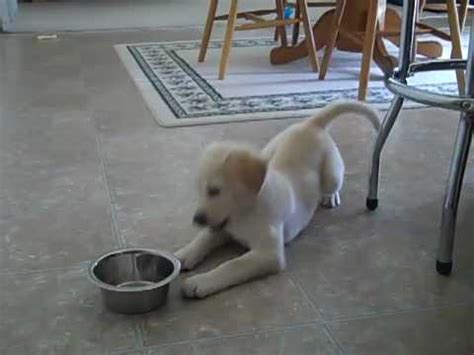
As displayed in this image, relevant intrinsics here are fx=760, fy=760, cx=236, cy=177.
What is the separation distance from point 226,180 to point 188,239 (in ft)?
0.96

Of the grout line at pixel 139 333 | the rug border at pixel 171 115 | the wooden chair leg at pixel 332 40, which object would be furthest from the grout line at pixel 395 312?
the wooden chair leg at pixel 332 40

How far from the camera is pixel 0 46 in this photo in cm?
419

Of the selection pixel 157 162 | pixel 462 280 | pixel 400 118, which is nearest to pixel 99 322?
pixel 462 280

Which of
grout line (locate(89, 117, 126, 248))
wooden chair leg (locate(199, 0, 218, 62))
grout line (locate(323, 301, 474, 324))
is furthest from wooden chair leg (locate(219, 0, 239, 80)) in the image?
grout line (locate(323, 301, 474, 324))

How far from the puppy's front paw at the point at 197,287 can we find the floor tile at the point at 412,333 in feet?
0.88

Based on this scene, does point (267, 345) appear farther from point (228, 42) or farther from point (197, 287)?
point (228, 42)

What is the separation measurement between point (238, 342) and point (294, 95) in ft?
6.20

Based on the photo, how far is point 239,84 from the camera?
3371 mm

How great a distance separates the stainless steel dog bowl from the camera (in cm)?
149

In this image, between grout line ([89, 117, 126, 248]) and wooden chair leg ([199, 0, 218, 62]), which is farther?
wooden chair leg ([199, 0, 218, 62])

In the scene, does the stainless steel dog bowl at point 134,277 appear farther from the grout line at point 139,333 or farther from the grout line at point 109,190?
the grout line at point 109,190

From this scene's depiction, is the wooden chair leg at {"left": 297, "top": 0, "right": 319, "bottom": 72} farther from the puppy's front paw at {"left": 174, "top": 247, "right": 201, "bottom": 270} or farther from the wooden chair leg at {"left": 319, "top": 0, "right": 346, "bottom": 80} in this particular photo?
the puppy's front paw at {"left": 174, "top": 247, "right": 201, "bottom": 270}

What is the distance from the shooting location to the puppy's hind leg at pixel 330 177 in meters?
1.97

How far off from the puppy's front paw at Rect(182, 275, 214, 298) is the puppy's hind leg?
20.8 inches
